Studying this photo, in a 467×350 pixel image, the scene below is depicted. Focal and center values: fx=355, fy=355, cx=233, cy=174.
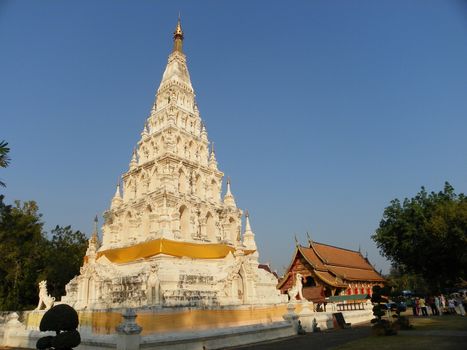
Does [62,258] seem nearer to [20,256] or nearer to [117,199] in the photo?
[20,256]

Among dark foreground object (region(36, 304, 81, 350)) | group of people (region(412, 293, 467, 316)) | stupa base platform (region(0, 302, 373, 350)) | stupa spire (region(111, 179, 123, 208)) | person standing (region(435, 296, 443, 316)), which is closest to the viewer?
dark foreground object (region(36, 304, 81, 350))

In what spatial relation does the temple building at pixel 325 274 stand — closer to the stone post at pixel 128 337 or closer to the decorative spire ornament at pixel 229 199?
the decorative spire ornament at pixel 229 199

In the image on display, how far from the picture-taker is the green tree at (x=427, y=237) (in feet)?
89.7

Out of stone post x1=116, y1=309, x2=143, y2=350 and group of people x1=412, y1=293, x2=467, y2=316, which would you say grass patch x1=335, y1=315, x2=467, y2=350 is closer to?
stone post x1=116, y1=309, x2=143, y2=350

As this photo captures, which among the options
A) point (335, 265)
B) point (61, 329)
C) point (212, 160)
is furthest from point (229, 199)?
point (61, 329)

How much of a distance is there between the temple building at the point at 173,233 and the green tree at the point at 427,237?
42.9ft

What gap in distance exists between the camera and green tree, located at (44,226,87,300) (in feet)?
119

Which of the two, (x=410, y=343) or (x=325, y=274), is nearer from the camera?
(x=410, y=343)

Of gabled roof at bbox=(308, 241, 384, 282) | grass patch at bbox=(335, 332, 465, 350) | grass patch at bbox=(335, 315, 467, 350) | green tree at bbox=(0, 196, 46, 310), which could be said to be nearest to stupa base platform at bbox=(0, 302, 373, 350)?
grass patch at bbox=(335, 315, 467, 350)

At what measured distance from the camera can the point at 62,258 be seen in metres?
37.2

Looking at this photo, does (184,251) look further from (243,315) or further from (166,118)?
(166,118)

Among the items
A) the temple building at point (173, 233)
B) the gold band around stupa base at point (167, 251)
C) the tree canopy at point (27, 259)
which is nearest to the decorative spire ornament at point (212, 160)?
the temple building at point (173, 233)

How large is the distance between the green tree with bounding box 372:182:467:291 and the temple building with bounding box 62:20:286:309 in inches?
515

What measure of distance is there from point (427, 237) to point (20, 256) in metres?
36.9
